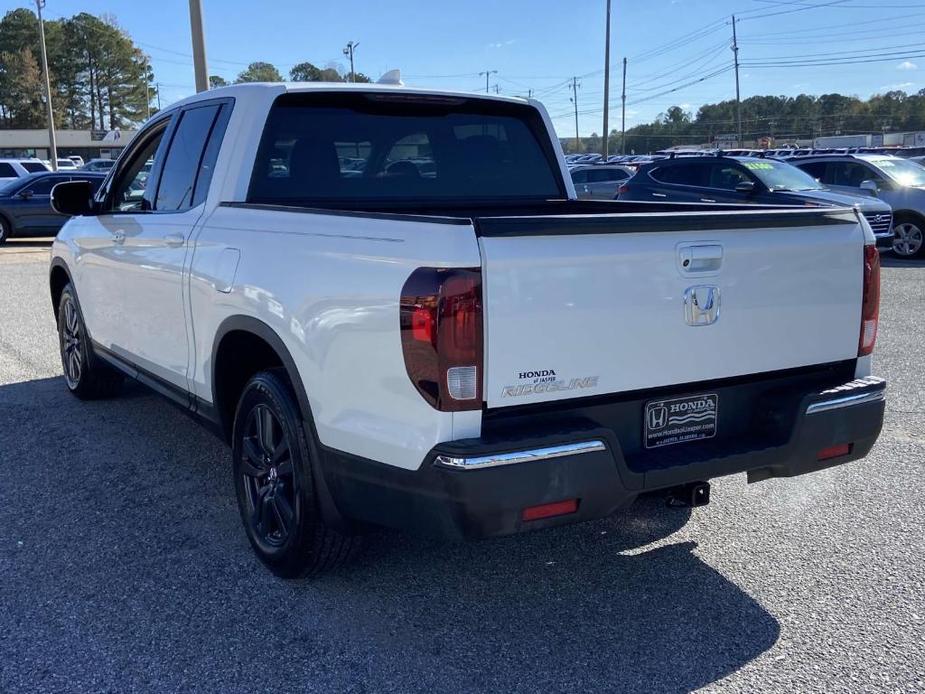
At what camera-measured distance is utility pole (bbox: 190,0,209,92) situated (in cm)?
1391

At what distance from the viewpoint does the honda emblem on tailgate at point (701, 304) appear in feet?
10.1

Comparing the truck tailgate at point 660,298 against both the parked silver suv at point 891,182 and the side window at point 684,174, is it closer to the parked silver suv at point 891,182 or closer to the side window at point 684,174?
the side window at point 684,174

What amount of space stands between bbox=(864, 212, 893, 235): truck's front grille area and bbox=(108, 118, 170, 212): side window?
12261mm

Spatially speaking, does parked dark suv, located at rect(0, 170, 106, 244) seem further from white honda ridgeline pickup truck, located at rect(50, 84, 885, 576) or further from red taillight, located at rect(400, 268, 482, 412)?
red taillight, located at rect(400, 268, 482, 412)

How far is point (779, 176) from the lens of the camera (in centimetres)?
1388

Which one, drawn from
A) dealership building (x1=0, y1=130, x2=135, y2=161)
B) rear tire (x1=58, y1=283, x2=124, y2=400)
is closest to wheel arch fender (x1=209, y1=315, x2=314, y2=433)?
rear tire (x1=58, y1=283, x2=124, y2=400)

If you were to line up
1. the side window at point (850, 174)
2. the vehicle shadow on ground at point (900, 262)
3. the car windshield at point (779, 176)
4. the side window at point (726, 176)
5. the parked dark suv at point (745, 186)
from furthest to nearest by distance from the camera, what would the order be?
the side window at point (850, 174) → the vehicle shadow on ground at point (900, 262) → the side window at point (726, 176) → the car windshield at point (779, 176) → the parked dark suv at point (745, 186)

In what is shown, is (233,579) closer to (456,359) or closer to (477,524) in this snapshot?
(477,524)

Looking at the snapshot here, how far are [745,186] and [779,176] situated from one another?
0.67 meters

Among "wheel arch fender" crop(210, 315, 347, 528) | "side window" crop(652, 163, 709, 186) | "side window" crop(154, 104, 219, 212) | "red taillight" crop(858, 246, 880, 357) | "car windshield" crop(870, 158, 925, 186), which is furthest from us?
"car windshield" crop(870, 158, 925, 186)

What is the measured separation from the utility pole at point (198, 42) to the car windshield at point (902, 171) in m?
11.8

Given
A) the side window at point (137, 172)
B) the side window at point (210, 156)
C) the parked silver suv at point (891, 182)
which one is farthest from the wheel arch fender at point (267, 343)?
the parked silver suv at point (891, 182)

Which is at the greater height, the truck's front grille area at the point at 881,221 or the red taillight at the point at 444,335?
the red taillight at the point at 444,335

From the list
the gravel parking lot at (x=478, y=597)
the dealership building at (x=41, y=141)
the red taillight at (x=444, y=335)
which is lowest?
the gravel parking lot at (x=478, y=597)
